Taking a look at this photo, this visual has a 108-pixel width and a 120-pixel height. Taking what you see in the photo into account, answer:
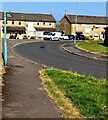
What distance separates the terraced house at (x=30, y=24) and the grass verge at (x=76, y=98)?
66993mm

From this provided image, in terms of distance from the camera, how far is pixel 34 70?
778 inches

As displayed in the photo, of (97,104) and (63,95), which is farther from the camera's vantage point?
(63,95)

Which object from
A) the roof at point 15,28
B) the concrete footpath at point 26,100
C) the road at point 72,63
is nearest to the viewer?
the concrete footpath at point 26,100

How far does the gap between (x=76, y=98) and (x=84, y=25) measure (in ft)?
258

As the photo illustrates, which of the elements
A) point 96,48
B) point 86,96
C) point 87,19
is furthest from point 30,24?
point 86,96

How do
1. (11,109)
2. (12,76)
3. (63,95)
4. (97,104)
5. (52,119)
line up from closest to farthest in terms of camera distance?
(52,119) < (11,109) < (97,104) < (63,95) < (12,76)

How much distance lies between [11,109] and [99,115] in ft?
9.24

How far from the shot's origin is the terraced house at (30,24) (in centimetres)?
8299

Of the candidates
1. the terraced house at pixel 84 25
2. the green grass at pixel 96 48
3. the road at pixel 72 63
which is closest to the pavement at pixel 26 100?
the road at pixel 72 63

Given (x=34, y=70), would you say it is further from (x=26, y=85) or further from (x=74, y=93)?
(x=74, y=93)

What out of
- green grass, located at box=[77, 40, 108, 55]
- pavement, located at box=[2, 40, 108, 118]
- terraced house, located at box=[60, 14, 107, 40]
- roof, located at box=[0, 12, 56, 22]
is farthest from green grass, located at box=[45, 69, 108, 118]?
terraced house, located at box=[60, 14, 107, 40]

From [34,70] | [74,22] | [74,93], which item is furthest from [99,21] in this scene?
[74,93]

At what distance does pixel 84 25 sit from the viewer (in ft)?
294

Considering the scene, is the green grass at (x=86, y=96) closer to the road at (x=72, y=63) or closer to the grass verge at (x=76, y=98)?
the grass verge at (x=76, y=98)
